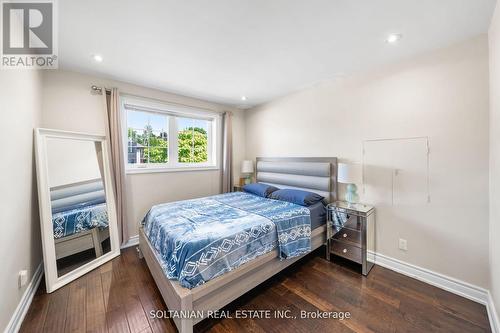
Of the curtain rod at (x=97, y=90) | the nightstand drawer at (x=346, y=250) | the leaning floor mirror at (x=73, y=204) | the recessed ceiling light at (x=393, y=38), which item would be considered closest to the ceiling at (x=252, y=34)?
the recessed ceiling light at (x=393, y=38)

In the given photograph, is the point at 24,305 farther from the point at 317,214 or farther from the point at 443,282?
the point at 443,282

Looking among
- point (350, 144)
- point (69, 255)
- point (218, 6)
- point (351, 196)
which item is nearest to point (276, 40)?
point (218, 6)

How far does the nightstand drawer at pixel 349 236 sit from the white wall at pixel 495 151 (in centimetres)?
105

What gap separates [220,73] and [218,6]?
3.84 ft

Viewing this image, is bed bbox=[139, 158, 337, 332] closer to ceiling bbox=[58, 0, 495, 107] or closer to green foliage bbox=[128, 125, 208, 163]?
green foliage bbox=[128, 125, 208, 163]

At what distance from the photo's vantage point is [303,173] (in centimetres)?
318

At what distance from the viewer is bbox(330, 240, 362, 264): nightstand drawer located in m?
2.42

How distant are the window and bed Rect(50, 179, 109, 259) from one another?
65 centimetres

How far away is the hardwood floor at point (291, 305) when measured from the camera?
1.54 m

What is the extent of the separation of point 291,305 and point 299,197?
4.35 ft

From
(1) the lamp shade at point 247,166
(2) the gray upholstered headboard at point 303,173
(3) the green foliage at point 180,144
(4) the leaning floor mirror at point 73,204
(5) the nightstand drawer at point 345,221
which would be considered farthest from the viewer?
(1) the lamp shade at point 247,166

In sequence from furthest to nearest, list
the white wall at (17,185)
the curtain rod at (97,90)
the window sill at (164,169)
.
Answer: the window sill at (164,169) → the curtain rod at (97,90) → the white wall at (17,185)

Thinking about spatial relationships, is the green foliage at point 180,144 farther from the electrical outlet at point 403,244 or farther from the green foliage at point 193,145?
the electrical outlet at point 403,244

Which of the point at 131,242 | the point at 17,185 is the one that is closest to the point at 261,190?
the point at 131,242
